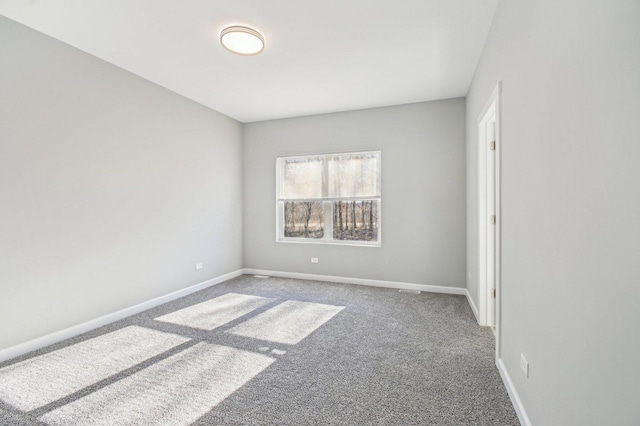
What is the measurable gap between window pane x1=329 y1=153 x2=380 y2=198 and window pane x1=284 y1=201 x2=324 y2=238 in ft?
1.35

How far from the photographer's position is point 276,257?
545cm

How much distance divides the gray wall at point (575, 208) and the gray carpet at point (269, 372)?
537mm

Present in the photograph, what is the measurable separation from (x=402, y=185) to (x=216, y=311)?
312 centimetres

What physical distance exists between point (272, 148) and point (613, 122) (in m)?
4.90

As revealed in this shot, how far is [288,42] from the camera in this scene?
2.87 metres

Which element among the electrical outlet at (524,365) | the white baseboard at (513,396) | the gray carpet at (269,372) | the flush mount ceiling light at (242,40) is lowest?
the gray carpet at (269,372)

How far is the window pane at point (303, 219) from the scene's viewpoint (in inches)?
207

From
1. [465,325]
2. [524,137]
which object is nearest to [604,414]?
[524,137]

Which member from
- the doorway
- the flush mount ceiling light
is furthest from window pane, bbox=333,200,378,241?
the flush mount ceiling light

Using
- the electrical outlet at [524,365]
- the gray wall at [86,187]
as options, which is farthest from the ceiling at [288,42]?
the electrical outlet at [524,365]

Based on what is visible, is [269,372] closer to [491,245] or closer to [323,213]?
[491,245]

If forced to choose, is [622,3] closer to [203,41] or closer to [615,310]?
[615,310]

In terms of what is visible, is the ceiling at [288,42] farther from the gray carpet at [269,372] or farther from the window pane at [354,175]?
the gray carpet at [269,372]

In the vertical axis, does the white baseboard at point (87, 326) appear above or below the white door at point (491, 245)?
below
